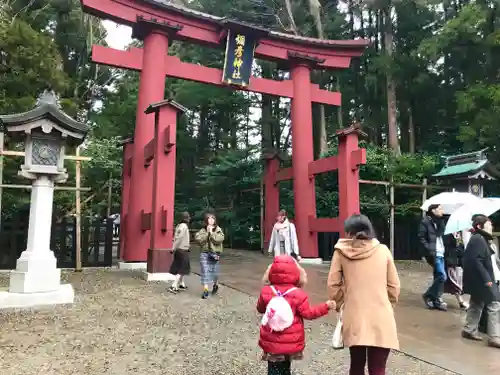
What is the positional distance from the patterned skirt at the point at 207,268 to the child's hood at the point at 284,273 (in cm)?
424

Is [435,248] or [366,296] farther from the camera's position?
[435,248]

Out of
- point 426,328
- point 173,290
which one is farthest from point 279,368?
point 173,290

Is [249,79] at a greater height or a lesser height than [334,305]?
greater

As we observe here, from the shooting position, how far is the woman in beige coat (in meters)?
2.86

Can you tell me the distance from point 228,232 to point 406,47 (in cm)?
1184

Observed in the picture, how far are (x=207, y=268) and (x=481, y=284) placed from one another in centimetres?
419

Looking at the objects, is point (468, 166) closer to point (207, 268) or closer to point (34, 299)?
point (207, 268)

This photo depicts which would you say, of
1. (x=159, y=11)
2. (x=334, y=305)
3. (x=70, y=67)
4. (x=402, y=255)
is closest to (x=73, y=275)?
(x=159, y=11)

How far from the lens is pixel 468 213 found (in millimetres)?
6145

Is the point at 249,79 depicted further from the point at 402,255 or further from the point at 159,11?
the point at 402,255

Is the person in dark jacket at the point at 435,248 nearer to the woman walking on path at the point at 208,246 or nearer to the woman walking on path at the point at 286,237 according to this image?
the woman walking on path at the point at 286,237

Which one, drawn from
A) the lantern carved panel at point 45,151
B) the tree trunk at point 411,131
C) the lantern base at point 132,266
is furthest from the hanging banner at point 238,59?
the tree trunk at point 411,131

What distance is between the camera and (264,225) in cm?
1598

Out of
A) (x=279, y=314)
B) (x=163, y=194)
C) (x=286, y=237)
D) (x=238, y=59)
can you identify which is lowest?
(x=279, y=314)
